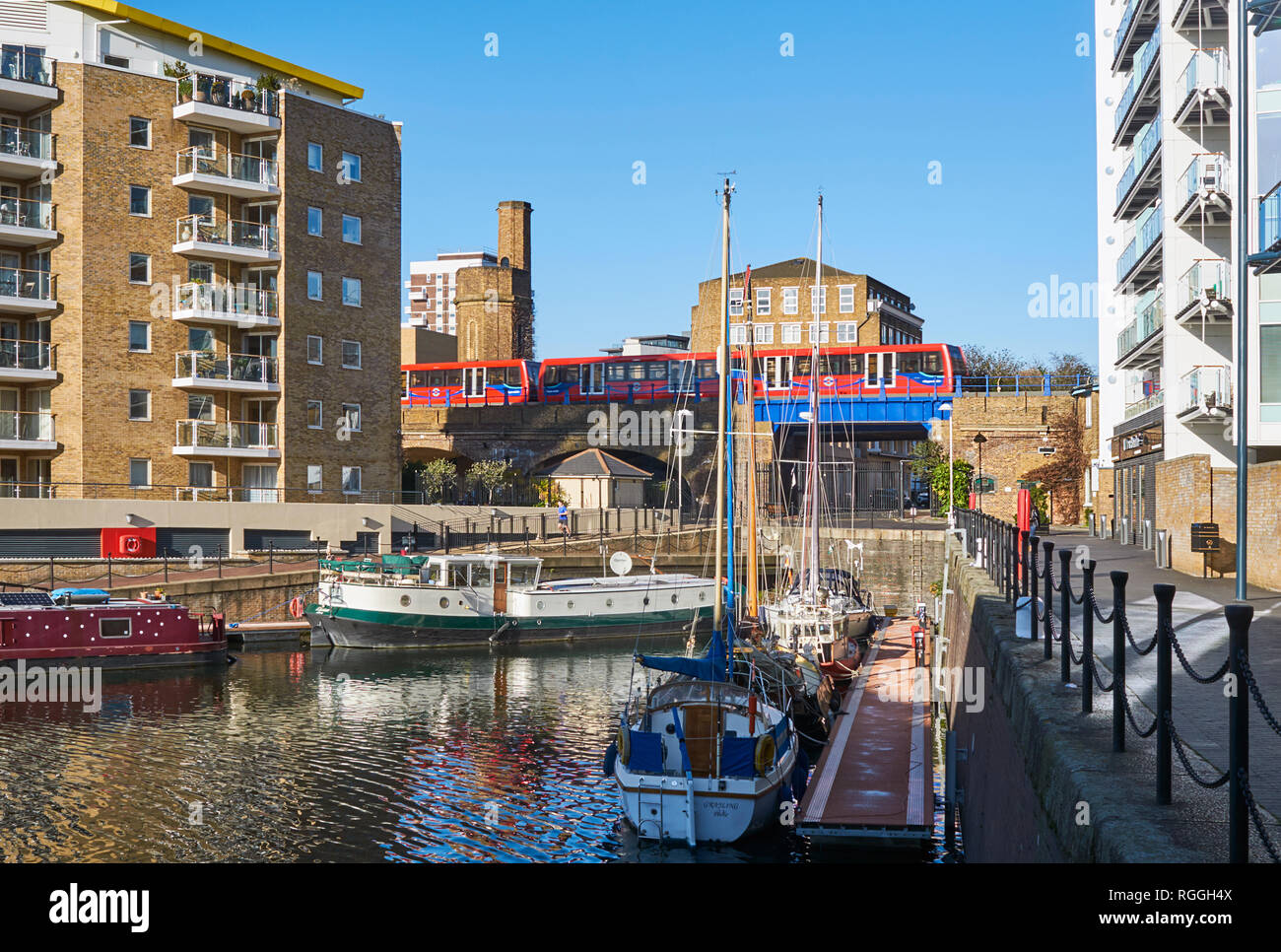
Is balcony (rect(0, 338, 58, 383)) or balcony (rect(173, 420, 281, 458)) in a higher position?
balcony (rect(0, 338, 58, 383))

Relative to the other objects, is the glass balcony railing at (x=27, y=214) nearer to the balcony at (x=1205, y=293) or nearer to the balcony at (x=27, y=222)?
the balcony at (x=27, y=222)

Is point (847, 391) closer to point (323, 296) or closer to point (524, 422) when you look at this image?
point (524, 422)

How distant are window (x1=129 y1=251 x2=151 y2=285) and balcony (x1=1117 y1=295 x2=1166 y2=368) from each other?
107 ft

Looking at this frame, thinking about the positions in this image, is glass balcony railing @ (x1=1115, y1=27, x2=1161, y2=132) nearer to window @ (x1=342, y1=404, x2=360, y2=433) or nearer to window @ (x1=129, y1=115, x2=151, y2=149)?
window @ (x1=342, y1=404, x2=360, y2=433)

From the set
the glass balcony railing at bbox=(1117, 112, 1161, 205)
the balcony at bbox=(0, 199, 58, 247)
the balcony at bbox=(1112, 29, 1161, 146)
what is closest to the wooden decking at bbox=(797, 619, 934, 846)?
the glass balcony railing at bbox=(1117, 112, 1161, 205)

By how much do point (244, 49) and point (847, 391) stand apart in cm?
2897

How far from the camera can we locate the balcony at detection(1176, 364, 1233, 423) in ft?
91.5

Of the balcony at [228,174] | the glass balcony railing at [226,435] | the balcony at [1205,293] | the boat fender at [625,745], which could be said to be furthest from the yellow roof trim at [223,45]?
the boat fender at [625,745]

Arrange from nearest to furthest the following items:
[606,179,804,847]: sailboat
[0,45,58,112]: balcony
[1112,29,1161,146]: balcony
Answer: [606,179,804,847]: sailboat → [1112,29,1161,146]: balcony → [0,45,58,112]: balcony

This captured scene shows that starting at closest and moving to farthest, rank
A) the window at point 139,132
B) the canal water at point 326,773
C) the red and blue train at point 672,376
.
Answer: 1. the canal water at point 326,773
2. the window at point 139,132
3. the red and blue train at point 672,376

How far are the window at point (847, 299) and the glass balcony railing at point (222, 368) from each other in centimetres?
5052

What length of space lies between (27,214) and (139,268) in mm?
3793

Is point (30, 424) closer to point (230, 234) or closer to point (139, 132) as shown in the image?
point (230, 234)

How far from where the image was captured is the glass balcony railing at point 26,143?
40406 mm
